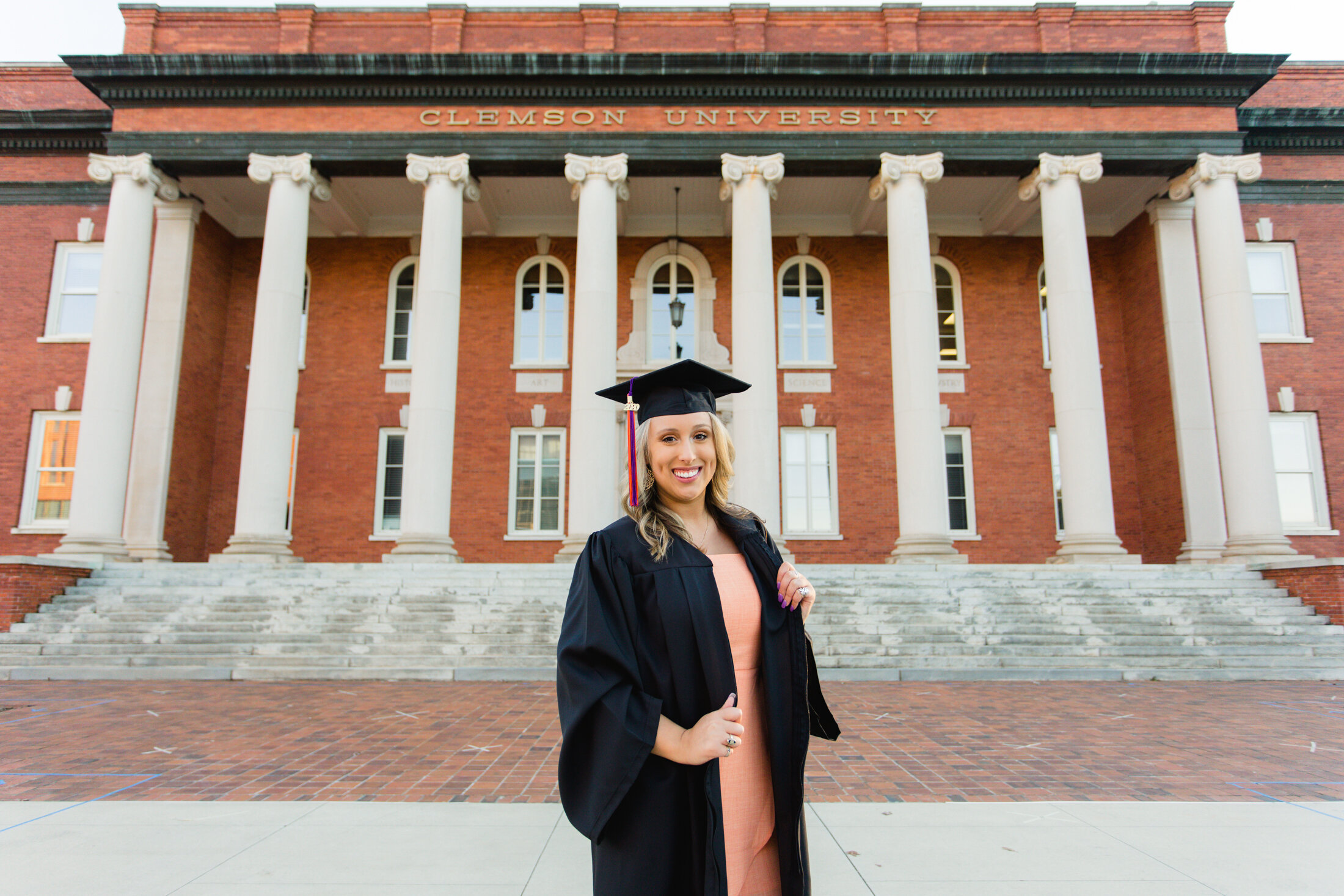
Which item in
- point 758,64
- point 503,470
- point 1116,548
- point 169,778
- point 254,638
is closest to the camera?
point 169,778

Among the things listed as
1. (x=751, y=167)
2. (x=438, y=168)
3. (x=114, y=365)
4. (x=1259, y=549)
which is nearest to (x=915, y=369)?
(x=751, y=167)

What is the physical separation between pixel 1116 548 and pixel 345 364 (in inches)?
712

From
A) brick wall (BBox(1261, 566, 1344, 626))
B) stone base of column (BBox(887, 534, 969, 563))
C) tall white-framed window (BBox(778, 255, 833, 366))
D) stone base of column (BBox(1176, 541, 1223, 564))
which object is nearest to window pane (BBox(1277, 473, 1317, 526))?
stone base of column (BBox(1176, 541, 1223, 564))

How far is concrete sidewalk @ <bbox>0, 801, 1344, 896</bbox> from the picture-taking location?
3480 millimetres

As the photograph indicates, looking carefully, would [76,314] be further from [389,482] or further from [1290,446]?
[1290,446]

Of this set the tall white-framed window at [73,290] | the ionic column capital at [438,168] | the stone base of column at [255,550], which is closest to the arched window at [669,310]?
the ionic column capital at [438,168]

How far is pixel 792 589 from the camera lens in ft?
7.06

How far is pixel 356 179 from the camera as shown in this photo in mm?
17938

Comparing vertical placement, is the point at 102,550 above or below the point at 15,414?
below

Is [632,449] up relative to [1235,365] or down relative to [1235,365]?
down

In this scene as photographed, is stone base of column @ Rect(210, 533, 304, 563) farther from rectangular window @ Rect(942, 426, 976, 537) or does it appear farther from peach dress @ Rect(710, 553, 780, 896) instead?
rectangular window @ Rect(942, 426, 976, 537)

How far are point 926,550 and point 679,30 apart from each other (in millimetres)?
12823

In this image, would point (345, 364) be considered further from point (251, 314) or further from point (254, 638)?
point (254, 638)

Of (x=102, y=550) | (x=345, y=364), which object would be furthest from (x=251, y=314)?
(x=102, y=550)
